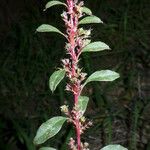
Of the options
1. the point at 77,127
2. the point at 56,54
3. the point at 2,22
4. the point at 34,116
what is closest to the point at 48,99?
the point at 34,116

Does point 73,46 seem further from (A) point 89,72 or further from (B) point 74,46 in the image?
(A) point 89,72

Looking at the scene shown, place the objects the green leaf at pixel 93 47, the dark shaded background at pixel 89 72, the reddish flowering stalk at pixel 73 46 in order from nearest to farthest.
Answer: the reddish flowering stalk at pixel 73 46 < the green leaf at pixel 93 47 < the dark shaded background at pixel 89 72

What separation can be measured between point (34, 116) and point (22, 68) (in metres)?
0.58

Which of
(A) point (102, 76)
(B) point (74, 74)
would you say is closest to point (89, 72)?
(A) point (102, 76)

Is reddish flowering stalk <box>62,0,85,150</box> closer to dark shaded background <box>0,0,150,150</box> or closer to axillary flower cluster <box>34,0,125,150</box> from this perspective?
axillary flower cluster <box>34,0,125,150</box>

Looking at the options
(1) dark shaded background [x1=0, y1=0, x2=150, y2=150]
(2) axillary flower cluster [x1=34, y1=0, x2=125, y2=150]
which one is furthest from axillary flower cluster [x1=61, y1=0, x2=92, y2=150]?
(1) dark shaded background [x1=0, y1=0, x2=150, y2=150]

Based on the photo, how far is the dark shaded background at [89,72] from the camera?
2.96 meters

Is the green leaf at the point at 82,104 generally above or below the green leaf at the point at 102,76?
below

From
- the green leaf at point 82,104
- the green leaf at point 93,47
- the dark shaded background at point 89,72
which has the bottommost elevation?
the dark shaded background at point 89,72

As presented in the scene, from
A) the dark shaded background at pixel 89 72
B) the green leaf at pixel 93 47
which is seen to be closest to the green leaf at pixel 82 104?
the green leaf at pixel 93 47

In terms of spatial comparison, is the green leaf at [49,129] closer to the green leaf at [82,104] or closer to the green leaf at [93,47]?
the green leaf at [82,104]

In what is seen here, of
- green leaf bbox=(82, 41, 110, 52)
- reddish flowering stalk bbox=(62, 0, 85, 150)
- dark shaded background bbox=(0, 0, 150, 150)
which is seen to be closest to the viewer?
reddish flowering stalk bbox=(62, 0, 85, 150)

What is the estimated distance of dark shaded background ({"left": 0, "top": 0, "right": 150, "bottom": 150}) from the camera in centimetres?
296

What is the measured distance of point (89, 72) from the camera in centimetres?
323
